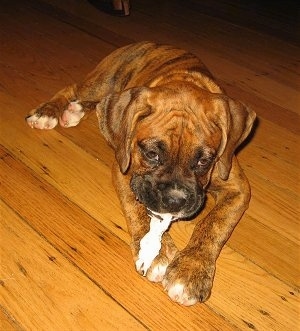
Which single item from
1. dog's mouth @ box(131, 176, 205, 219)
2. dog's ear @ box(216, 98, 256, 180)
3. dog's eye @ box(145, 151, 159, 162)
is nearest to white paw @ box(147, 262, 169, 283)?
dog's mouth @ box(131, 176, 205, 219)

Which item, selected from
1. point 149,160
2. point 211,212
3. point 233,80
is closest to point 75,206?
point 149,160

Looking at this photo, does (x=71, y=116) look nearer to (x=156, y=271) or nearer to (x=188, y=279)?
(x=156, y=271)

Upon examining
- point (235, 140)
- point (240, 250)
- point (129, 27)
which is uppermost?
point (235, 140)

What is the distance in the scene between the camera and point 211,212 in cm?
322

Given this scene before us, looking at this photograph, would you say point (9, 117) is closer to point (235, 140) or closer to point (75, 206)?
point (75, 206)

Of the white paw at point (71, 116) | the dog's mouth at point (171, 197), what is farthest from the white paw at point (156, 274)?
the white paw at point (71, 116)

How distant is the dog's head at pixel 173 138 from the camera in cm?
283

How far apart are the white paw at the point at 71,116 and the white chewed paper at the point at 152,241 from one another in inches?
66.6

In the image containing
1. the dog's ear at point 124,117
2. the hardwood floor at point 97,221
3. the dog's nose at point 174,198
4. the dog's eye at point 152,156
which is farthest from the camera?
the dog's ear at point 124,117

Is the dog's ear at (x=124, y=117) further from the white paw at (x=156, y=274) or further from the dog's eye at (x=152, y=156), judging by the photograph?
the white paw at (x=156, y=274)

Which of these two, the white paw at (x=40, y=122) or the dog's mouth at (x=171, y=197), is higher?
the dog's mouth at (x=171, y=197)

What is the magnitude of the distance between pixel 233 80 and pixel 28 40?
113 inches

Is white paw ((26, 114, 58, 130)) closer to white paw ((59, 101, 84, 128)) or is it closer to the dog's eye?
white paw ((59, 101, 84, 128))

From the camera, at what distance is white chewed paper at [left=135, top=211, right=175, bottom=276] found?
284cm
